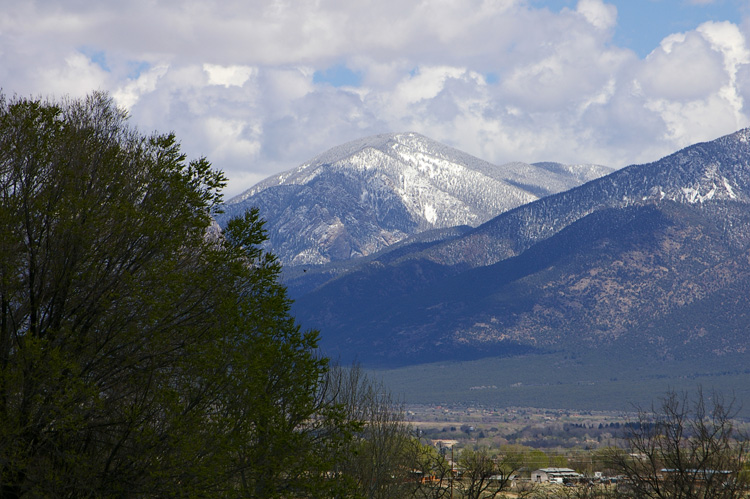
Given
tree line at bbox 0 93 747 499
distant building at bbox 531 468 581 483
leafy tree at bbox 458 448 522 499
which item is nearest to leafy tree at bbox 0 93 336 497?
tree line at bbox 0 93 747 499

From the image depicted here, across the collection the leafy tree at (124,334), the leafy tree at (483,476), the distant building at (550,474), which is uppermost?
the leafy tree at (124,334)

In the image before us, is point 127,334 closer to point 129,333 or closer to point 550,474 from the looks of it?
point 129,333

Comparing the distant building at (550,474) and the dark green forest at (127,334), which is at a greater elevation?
the dark green forest at (127,334)

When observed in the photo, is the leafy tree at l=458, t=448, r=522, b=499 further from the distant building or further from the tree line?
the distant building

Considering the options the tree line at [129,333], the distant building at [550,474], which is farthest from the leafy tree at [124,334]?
the distant building at [550,474]

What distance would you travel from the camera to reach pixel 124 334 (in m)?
20.5

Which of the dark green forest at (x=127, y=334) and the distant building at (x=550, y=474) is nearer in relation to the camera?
the dark green forest at (x=127, y=334)

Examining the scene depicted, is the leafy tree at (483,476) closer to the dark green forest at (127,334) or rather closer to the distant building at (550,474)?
the dark green forest at (127,334)

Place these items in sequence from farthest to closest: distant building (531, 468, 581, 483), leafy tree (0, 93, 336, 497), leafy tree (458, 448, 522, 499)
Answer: distant building (531, 468, 581, 483) < leafy tree (458, 448, 522, 499) < leafy tree (0, 93, 336, 497)

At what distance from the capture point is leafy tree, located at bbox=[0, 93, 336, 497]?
19141 mm

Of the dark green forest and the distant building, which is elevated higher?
the dark green forest

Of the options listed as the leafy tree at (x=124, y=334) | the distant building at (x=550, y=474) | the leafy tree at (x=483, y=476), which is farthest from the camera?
the distant building at (x=550, y=474)

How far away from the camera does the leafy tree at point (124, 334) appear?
62.8 feet

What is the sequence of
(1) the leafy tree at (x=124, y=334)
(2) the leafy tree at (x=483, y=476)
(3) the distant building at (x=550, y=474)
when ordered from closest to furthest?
(1) the leafy tree at (x=124, y=334) → (2) the leafy tree at (x=483, y=476) → (3) the distant building at (x=550, y=474)
